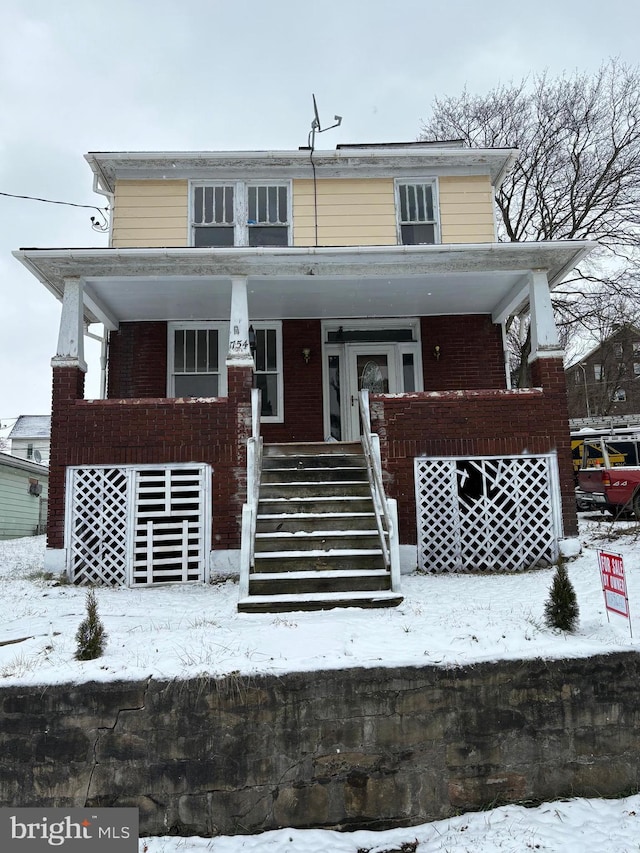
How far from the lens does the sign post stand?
177 inches

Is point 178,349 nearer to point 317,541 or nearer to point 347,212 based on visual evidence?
point 347,212

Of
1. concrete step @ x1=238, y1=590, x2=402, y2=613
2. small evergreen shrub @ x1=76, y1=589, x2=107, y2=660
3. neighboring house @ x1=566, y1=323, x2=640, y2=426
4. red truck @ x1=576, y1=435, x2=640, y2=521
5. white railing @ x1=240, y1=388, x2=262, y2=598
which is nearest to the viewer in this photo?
small evergreen shrub @ x1=76, y1=589, x2=107, y2=660

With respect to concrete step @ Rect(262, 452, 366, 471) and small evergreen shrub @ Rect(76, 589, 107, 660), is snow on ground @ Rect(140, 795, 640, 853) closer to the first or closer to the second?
small evergreen shrub @ Rect(76, 589, 107, 660)

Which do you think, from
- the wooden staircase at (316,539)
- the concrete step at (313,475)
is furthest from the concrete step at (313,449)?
the concrete step at (313,475)

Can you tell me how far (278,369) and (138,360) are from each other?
95.7 inches

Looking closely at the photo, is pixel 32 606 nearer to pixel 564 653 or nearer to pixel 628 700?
pixel 564 653

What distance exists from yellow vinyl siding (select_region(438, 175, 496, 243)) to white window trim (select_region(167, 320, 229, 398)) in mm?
4282

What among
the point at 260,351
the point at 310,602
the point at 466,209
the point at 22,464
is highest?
the point at 466,209

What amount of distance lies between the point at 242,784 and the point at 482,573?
473 centimetres

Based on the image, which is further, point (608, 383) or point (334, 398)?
point (608, 383)

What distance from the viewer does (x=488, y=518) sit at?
8.02m

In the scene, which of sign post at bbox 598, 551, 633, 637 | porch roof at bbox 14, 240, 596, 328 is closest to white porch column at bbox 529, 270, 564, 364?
porch roof at bbox 14, 240, 596, 328

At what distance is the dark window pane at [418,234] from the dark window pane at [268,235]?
2.13 metres

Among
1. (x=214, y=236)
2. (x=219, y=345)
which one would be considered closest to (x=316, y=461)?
(x=219, y=345)
